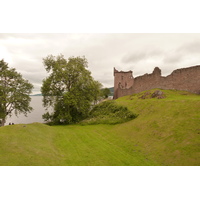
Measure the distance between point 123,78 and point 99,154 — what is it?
4570cm

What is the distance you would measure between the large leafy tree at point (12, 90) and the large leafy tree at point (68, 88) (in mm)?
5874

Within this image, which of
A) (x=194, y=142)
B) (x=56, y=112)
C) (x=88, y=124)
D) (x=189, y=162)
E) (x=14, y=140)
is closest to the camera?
(x=189, y=162)

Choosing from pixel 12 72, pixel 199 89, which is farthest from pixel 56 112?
pixel 199 89

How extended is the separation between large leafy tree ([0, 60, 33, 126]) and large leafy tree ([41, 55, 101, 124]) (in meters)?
5.87

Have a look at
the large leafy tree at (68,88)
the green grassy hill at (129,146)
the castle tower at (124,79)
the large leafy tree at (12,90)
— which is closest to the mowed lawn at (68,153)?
the green grassy hill at (129,146)

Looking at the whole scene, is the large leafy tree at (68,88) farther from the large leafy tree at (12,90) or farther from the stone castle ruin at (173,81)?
the stone castle ruin at (173,81)

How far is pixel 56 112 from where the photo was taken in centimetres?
2498

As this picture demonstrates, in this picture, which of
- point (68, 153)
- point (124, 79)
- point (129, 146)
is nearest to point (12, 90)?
point (68, 153)

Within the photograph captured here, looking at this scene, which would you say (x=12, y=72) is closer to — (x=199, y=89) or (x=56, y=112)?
(x=56, y=112)

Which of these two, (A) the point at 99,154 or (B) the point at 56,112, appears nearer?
(A) the point at 99,154

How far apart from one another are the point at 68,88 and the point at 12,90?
10915 mm

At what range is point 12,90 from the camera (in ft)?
81.5

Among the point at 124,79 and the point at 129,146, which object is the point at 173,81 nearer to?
the point at 129,146

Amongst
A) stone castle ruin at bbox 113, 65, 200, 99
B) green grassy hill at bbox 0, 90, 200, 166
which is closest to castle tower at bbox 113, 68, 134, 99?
stone castle ruin at bbox 113, 65, 200, 99
